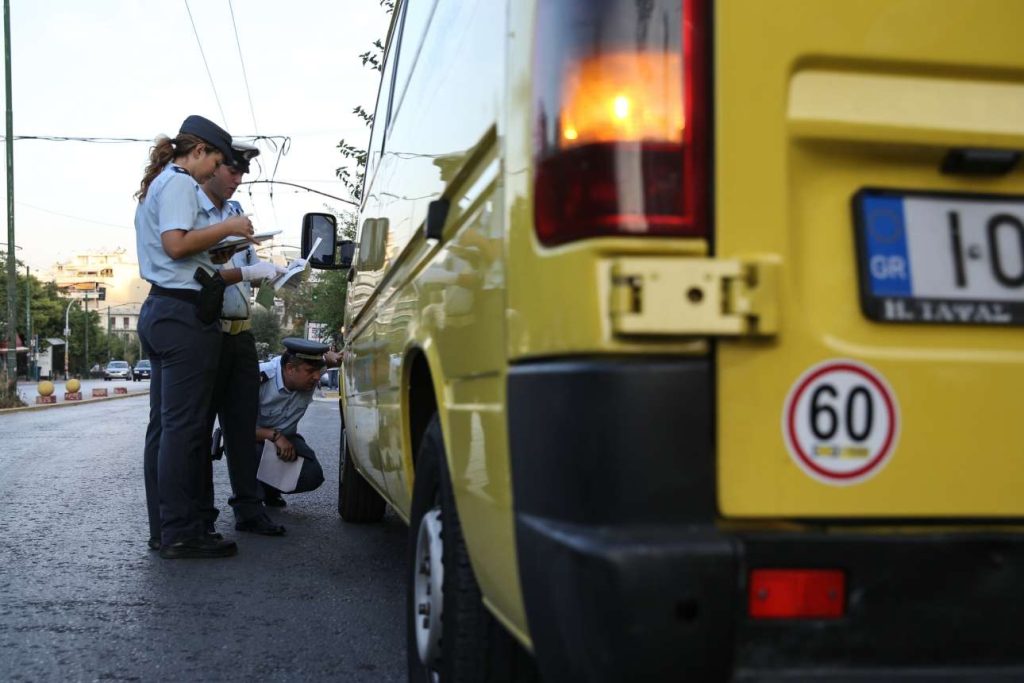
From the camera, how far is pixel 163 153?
506cm

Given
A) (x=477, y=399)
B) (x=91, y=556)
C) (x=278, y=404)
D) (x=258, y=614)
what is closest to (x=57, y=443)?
(x=278, y=404)

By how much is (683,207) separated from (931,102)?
39cm

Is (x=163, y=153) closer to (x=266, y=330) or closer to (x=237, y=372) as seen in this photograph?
(x=237, y=372)

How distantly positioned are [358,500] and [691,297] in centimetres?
482

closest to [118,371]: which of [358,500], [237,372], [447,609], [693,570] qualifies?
[358,500]

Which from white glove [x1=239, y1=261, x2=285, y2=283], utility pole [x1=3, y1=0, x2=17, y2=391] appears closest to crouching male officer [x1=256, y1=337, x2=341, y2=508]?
white glove [x1=239, y1=261, x2=285, y2=283]

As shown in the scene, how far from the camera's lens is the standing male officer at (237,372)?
16.9 feet

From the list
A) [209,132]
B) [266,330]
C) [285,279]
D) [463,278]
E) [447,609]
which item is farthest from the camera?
[266,330]

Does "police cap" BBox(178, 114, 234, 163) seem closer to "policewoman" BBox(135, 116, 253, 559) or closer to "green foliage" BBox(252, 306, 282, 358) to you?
"policewoman" BBox(135, 116, 253, 559)

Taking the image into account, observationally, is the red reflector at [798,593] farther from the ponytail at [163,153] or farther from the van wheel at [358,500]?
the van wheel at [358,500]

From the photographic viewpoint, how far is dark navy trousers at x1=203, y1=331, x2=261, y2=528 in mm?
5305

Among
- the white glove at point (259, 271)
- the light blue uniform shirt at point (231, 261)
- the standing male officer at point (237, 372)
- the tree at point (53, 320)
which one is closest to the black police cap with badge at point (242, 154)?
the standing male officer at point (237, 372)

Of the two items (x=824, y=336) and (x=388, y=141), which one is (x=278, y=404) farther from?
(x=824, y=336)

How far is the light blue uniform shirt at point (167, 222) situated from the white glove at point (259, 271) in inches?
8.6
